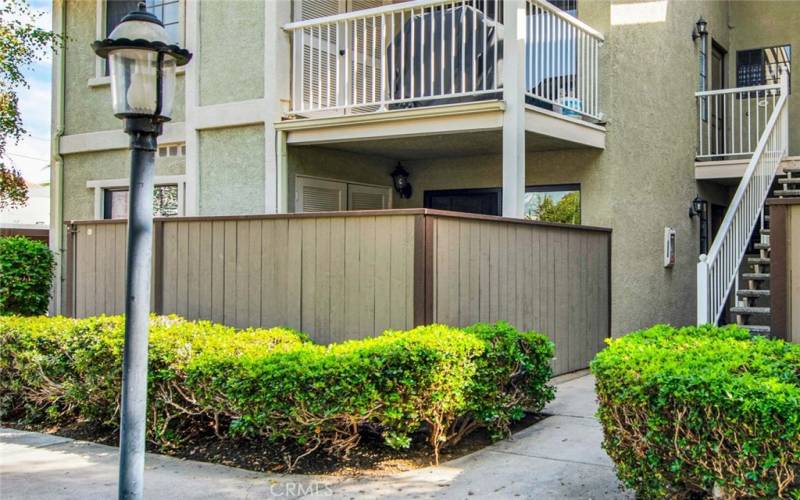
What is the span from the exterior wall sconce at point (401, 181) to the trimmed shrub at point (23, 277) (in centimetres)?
534

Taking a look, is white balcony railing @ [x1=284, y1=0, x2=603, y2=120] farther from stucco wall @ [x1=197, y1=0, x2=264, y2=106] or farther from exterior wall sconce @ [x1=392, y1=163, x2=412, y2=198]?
exterior wall sconce @ [x1=392, y1=163, x2=412, y2=198]

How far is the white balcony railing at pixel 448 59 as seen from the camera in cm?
911

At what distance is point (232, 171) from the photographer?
10.6 m

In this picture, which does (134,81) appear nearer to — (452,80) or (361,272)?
(361,272)

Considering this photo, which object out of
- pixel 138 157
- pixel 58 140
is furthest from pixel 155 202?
pixel 138 157

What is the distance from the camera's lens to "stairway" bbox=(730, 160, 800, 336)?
9.51 m

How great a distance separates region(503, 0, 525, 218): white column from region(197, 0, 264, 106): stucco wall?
3.46 meters

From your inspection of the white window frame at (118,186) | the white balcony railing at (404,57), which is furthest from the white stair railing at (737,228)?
the white window frame at (118,186)

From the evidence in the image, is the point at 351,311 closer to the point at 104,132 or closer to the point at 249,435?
the point at 249,435

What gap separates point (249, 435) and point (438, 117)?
4571 millimetres

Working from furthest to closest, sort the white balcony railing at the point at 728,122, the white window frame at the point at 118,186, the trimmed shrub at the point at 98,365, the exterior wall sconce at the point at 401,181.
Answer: the white balcony railing at the point at 728,122
the exterior wall sconce at the point at 401,181
the white window frame at the point at 118,186
the trimmed shrub at the point at 98,365

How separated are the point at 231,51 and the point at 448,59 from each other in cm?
302

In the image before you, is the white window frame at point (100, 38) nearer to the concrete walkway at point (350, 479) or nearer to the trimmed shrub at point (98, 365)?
the trimmed shrub at point (98, 365)

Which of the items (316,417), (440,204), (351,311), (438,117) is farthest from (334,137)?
(316,417)
